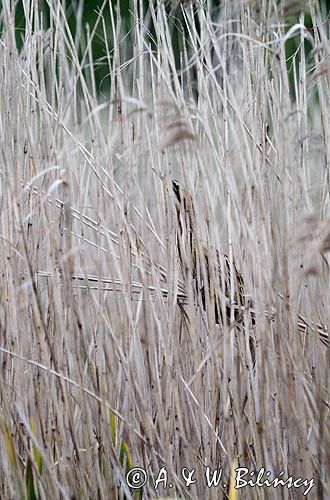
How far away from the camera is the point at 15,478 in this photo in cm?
120

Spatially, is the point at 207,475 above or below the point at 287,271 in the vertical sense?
below

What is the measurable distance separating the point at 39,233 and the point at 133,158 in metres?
0.20

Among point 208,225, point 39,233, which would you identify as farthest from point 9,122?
point 208,225

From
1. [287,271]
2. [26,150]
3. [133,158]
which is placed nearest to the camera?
[287,271]

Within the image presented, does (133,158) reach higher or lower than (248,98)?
lower

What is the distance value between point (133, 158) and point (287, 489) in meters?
0.55

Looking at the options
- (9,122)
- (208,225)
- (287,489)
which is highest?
(9,122)

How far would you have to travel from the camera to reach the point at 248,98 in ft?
4.65

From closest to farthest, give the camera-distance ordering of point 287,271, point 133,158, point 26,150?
point 287,271
point 133,158
point 26,150

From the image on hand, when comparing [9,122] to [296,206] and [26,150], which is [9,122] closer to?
[26,150]

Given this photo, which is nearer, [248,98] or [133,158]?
[133,158]

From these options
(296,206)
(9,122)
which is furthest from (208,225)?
(9,122)

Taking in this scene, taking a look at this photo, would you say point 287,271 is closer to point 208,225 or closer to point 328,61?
point 208,225

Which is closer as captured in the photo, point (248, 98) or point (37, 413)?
point (37, 413)
